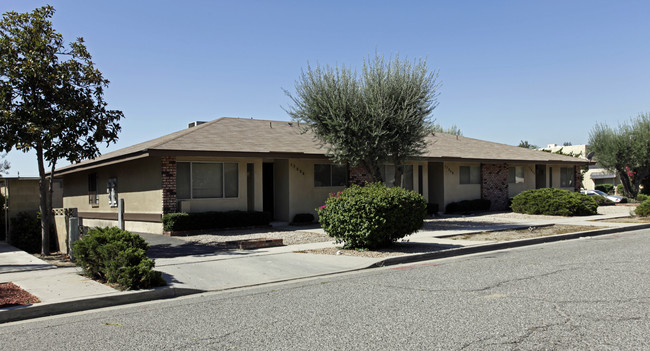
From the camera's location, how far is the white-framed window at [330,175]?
21.2m

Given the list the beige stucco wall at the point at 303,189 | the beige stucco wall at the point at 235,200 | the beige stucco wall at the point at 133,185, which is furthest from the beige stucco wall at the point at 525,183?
the beige stucco wall at the point at 133,185

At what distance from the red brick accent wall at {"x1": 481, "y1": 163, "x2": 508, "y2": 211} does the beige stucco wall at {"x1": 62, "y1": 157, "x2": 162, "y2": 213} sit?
1664 centimetres

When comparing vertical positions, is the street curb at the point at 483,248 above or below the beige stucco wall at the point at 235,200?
below

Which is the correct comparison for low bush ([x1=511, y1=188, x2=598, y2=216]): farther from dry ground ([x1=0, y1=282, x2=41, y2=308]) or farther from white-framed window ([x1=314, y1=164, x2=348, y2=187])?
dry ground ([x1=0, y1=282, x2=41, y2=308])

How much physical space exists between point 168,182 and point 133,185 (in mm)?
3373

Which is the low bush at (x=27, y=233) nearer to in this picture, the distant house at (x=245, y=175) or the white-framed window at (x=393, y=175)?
the distant house at (x=245, y=175)

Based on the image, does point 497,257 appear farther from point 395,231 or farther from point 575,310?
Answer: point 575,310

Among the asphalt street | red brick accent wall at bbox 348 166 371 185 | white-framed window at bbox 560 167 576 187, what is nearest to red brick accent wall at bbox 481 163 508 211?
white-framed window at bbox 560 167 576 187

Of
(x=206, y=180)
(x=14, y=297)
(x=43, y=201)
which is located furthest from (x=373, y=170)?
(x=14, y=297)

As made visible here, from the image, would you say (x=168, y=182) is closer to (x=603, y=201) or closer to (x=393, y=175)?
(x=393, y=175)

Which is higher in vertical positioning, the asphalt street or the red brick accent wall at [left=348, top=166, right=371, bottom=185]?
the red brick accent wall at [left=348, top=166, right=371, bottom=185]

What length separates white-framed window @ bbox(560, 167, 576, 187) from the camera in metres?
32.5

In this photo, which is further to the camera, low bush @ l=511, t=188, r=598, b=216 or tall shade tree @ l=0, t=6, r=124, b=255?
low bush @ l=511, t=188, r=598, b=216

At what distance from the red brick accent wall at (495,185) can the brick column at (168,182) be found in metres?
16.3
